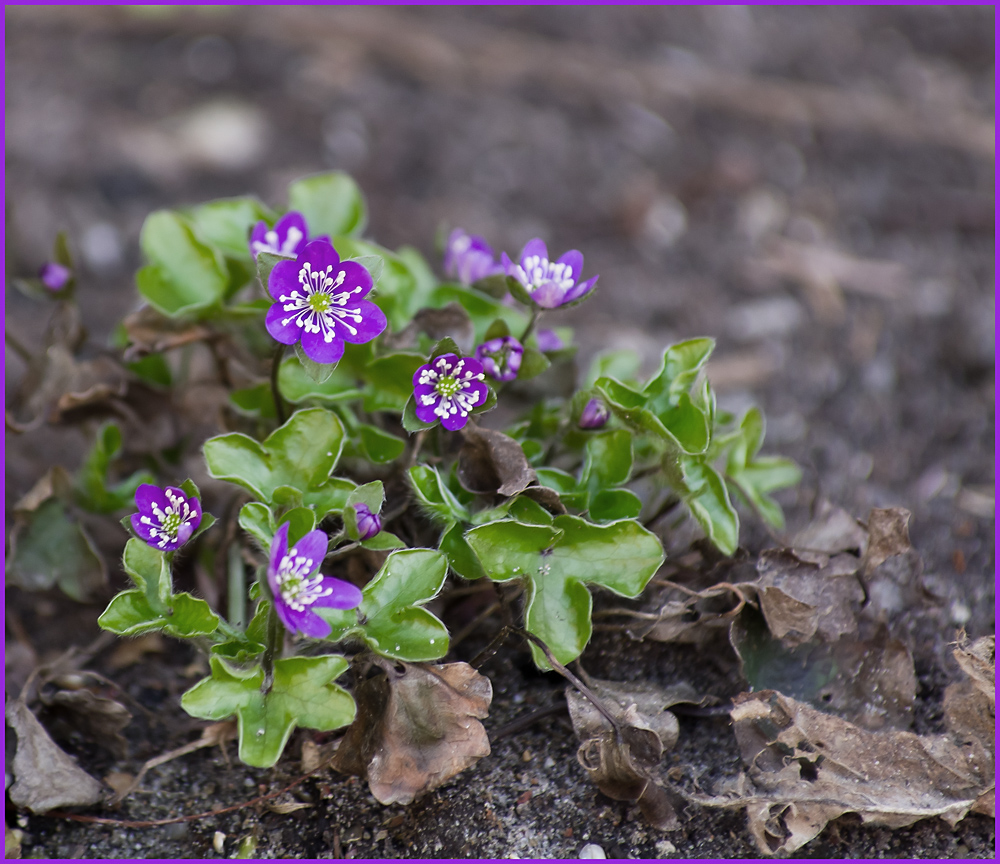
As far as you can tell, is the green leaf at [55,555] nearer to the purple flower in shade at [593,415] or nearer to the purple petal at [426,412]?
the purple petal at [426,412]

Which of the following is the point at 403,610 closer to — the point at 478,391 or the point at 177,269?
the point at 478,391

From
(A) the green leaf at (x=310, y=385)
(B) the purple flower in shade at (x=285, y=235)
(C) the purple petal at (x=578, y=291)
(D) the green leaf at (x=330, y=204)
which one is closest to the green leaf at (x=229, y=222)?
(D) the green leaf at (x=330, y=204)

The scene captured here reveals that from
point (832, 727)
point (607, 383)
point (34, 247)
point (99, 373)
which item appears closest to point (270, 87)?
point (34, 247)

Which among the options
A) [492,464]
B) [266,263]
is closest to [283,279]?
[266,263]

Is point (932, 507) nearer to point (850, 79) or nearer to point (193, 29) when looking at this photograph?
point (850, 79)

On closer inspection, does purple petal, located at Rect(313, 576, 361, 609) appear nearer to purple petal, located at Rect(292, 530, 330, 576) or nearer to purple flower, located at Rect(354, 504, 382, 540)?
purple petal, located at Rect(292, 530, 330, 576)

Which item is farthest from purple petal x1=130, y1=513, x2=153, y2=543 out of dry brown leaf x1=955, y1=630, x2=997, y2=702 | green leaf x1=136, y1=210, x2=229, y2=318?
dry brown leaf x1=955, y1=630, x2=997, y2=702

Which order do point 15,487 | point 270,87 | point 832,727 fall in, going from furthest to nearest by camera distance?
point 270,87, point 15,487, point 832,727
